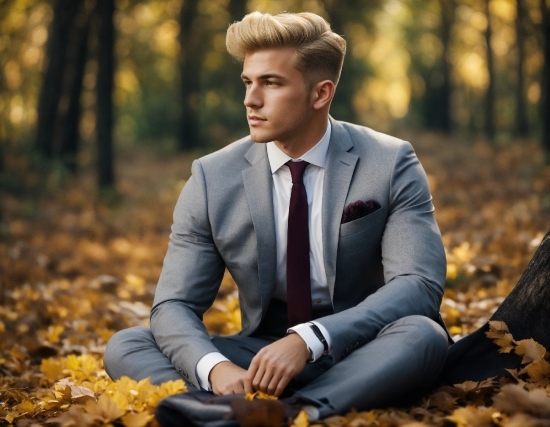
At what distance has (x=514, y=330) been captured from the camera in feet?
10.6

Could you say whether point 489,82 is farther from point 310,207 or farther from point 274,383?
point 274,383

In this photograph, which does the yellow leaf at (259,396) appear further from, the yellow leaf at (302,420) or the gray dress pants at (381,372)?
the yellow leaf at (302,420)

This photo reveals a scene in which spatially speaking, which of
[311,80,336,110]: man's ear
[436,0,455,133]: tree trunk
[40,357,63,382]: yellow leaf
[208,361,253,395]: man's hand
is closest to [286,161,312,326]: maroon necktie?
[311,80,336,110]: man's ear

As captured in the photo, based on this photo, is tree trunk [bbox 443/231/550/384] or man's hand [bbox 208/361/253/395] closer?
man's hand [bbox 208/361/253/395]

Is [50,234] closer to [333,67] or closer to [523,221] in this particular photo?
[523,221]

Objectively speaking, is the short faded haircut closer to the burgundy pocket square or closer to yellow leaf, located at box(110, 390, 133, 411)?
the burgundy pocket square

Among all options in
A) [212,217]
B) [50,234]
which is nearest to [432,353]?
[212,217]

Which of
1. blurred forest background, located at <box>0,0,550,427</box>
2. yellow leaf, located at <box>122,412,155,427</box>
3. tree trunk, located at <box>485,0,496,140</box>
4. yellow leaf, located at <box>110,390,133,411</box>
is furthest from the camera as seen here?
tree trunk, located at <box>485,0,496,140</box>

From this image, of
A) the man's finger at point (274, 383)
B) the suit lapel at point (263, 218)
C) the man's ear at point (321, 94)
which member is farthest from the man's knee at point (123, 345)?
the man's ear at point (321, 94)

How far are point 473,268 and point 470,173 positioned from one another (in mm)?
8472

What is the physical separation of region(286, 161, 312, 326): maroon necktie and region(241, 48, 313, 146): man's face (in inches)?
13.5

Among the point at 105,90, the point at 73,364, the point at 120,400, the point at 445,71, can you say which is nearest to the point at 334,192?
the point at 120,400

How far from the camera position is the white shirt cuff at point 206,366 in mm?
3114

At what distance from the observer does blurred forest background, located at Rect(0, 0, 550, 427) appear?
3596 mm
